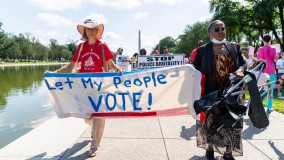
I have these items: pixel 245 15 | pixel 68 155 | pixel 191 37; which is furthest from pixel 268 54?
pixel 191 37

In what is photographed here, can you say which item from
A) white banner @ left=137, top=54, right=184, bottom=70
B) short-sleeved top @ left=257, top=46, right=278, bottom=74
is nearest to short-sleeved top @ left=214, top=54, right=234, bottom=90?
short-sleeved top @ left=257, top=46, right=278, bottom=74

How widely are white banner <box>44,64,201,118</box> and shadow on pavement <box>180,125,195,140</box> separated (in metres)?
0.99

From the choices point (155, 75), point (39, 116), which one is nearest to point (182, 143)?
point (155, 75)

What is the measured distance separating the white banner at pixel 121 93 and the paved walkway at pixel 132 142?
0.59m

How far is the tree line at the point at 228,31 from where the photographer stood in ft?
122

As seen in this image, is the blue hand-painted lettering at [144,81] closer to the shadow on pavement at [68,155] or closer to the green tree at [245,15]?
the shadow on pavement at [68,155]

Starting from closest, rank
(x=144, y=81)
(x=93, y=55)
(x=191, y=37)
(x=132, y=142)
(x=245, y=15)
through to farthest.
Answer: (x=144, y=81) → (x=93, y=55) → (x=132, y=142) → (x=245, y=15) → (x=191, y=37)

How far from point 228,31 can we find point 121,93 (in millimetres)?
41511

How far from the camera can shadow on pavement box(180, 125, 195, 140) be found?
17.5 feet

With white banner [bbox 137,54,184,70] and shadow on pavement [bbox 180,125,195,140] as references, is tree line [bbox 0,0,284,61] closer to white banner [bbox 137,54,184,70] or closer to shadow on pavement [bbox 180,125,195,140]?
white banner [bbox 137,54,184,70]

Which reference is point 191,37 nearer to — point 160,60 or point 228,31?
point 228,31

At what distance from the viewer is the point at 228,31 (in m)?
43.0

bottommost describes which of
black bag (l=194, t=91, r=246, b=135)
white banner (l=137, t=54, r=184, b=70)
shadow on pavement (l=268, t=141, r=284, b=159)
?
shadow on pavement (l=268, t=141, r=284, b=159)

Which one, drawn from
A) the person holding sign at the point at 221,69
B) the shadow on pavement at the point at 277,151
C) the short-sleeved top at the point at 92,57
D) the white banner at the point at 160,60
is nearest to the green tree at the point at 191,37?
the white banner at the point at 160,60
